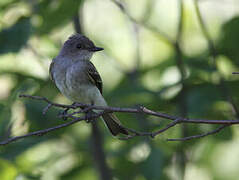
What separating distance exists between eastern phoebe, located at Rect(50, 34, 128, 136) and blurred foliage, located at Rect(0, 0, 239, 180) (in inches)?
5.3

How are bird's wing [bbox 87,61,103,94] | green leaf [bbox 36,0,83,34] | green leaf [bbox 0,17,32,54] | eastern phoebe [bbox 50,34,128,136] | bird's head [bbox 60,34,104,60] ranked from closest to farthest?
green leaf [bbox 0,17,32,54], green leaf [bbox 36,0,83,34], eastern phoebe [bbox 50,34,128,136], bird's wing [bbox 87,61,103,94], bird's head [bbox 60,34,104,60]

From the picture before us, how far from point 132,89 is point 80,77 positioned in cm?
64

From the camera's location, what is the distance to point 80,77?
180 inches

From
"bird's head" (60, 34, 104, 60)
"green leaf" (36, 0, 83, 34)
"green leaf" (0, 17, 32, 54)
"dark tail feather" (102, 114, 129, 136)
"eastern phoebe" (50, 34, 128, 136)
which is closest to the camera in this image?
"green leaf" (0, 17, 32, 54)

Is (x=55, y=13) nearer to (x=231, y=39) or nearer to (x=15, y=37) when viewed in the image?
(x=15, y=37)

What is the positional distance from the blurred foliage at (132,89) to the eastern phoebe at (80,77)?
13cm

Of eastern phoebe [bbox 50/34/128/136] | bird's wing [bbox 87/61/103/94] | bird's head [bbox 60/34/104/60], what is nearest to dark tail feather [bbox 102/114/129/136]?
eastern phoebe [bbox 50/34/128/136]

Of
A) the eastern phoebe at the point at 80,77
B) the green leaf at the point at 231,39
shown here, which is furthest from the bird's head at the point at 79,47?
the green leaf at the point at 231,39

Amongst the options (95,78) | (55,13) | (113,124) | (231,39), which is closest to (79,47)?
(95,78)

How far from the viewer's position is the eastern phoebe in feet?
14.6

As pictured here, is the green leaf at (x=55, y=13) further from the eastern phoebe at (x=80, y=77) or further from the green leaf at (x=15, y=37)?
the eastern phoebe at (x=80, y=77)

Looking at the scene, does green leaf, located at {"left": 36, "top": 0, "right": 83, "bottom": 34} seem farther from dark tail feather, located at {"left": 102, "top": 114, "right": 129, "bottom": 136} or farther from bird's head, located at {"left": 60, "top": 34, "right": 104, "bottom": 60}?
dark tail feather, located at {"left": 102, "top": 114, "right": 129, "bottom": 136}

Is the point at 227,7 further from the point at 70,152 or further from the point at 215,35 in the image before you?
the point at 70,152

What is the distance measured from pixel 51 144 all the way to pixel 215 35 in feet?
6.76
